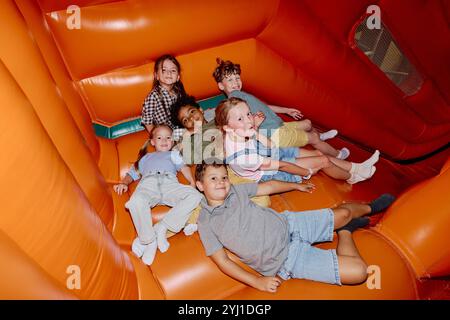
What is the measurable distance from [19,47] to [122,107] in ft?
2.34

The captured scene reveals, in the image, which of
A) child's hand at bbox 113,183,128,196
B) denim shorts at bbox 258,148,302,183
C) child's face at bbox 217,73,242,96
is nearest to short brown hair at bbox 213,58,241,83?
child's face at bbox 217,73,242,96

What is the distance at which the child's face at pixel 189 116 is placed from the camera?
159 centimetres

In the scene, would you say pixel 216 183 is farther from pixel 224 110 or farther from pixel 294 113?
pixel 294 113

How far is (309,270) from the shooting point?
1.15 m

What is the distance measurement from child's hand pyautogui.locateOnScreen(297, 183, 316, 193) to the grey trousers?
0.40 meters

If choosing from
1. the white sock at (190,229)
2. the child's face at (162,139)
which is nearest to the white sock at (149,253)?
the white sock at (190,229)

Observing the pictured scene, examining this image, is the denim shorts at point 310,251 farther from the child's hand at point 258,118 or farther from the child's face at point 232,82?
the child's face at point 232,82

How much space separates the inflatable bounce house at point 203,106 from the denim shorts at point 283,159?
7 centimetres

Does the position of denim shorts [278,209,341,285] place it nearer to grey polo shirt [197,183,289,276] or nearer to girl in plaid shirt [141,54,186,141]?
grey polo shirt [197,183,289,276]

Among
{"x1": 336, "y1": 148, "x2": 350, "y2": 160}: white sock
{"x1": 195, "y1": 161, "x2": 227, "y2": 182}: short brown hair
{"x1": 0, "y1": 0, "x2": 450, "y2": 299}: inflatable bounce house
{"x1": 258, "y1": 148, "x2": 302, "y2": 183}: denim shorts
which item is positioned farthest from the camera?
{"x1": 336, "y1": 148, "x2": 350, "y2": 160}: white sock

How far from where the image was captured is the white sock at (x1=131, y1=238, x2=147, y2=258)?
1.22 metres

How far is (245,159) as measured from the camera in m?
1.37

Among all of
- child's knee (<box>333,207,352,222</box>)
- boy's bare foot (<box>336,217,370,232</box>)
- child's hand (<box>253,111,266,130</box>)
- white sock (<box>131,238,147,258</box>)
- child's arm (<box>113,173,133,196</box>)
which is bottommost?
white sock (<box>131,238,147,258</box>)
